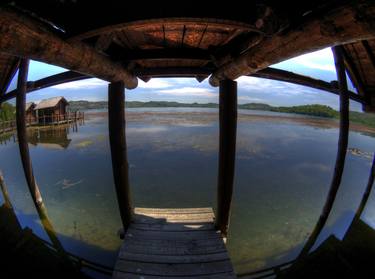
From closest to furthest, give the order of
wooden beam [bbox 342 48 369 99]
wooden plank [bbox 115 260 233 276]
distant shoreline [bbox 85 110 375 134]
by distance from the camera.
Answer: wooden plank [bbox 115 260 233 276], wooden beam [bbox 342 48 369 99], distant shoreline [bbox 85 110 375 134]

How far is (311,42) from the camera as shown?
5.20 ft

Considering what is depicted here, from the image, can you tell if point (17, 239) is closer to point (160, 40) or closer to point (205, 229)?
point (205, 229)

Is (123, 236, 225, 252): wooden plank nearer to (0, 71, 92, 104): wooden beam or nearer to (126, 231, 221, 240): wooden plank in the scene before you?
(126, 231, 221, 240): wooden plank

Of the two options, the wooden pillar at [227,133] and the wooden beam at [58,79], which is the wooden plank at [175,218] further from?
the wooden beam at [58,79]

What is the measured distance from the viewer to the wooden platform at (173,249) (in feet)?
11.6

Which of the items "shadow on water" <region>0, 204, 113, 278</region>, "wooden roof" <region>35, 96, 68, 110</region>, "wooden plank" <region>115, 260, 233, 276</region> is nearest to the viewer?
"wooden plank" <region>115, 260, 233, 276</region>

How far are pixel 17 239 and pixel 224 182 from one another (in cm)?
586

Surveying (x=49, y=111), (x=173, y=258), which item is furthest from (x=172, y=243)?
(x=49, y=111)

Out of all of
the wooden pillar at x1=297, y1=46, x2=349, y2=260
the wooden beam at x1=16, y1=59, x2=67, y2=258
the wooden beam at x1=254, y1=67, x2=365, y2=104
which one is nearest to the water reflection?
the wooden beam at x1=16, y1=59, x2=67, y2=258

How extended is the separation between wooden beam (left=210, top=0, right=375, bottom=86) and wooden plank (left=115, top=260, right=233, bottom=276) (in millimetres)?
3181

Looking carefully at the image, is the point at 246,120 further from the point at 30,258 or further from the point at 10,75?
the point at 30,258

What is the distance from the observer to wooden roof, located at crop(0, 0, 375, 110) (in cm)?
136

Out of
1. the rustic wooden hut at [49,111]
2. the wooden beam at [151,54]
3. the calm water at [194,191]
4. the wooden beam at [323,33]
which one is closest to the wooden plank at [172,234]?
the calm water at [194,191]

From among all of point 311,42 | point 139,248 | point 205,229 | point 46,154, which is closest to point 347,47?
point 311,42
